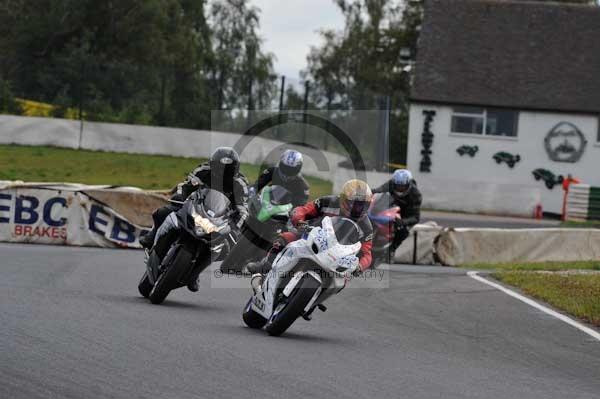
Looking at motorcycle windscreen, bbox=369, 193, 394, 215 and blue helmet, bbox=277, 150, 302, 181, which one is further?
motorcycle windscreen, bbox=369, 193, 394, 215

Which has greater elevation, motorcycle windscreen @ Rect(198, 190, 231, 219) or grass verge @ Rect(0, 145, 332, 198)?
motorcycle windscreen @ Rect(198, 190, 231, 219)

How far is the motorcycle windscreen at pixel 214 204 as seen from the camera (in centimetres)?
1112

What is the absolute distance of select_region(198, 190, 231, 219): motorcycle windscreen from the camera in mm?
11125

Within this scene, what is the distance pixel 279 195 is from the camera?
45.0 feet

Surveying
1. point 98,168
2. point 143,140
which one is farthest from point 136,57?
point 98,168

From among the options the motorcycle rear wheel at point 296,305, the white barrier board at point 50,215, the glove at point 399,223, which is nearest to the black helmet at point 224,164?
the motorcycle rear wheel at point 296,305

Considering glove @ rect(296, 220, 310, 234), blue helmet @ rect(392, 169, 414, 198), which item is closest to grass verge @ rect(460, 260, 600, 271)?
blue helmet @ rect(392, 169, 414, 198)

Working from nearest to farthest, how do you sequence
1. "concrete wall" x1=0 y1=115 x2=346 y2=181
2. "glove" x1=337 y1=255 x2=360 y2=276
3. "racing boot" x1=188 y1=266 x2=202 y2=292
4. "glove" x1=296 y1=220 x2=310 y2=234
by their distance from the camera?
"glove" x1=337 y1=255 x2=360 y2=276, "glove" x1=296 y1=220 x2=310 y2=234, "racing boot" x1=188 y1=266 x2=202 y2=292, "concrete wall" x1=0 y1=115 x2=346 y2=181

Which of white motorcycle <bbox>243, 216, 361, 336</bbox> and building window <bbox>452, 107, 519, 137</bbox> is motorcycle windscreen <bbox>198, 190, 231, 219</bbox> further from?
building window <bbox>452, 107, 519, 137</bbox>

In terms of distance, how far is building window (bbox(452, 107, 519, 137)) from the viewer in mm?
42750

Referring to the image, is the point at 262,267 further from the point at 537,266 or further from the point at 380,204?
the point at 537,266

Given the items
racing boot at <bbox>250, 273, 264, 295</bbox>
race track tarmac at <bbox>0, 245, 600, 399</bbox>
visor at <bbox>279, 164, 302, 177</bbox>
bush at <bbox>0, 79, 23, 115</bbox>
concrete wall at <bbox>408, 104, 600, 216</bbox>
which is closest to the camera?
race track tarmac at <bbox>0, 245, 600, 399</bbox>

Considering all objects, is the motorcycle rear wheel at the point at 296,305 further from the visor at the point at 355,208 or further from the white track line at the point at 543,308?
the white track line at the point at 543,308

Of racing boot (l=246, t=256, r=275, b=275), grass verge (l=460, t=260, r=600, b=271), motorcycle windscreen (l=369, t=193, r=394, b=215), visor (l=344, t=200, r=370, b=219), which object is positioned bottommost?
grass verge (l=460, t=260, r=600, b=271)
